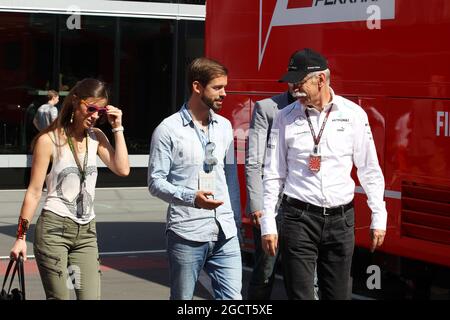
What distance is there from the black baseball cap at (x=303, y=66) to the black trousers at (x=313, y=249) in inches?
27.5

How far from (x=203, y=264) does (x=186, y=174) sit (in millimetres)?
519

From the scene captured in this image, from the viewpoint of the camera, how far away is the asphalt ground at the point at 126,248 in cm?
991

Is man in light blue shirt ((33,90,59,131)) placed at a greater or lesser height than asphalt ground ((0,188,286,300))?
greater

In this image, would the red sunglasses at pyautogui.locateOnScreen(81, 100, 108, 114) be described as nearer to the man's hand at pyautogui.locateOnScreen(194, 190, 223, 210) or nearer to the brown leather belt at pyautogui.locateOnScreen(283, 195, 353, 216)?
the man's hand at pyautogui.locateOnScreen(194, 190, 223, 210)

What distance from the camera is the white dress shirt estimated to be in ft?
19.3

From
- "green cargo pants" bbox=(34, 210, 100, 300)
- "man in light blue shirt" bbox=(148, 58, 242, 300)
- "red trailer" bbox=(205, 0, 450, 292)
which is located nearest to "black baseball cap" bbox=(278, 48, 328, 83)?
"man in light blue shirt" bbox=(148, 58, 242, 300)

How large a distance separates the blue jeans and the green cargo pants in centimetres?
45

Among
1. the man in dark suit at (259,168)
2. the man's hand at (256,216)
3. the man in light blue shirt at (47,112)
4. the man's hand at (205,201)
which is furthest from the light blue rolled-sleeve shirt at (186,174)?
the man in light blue shirt at (47,112)
